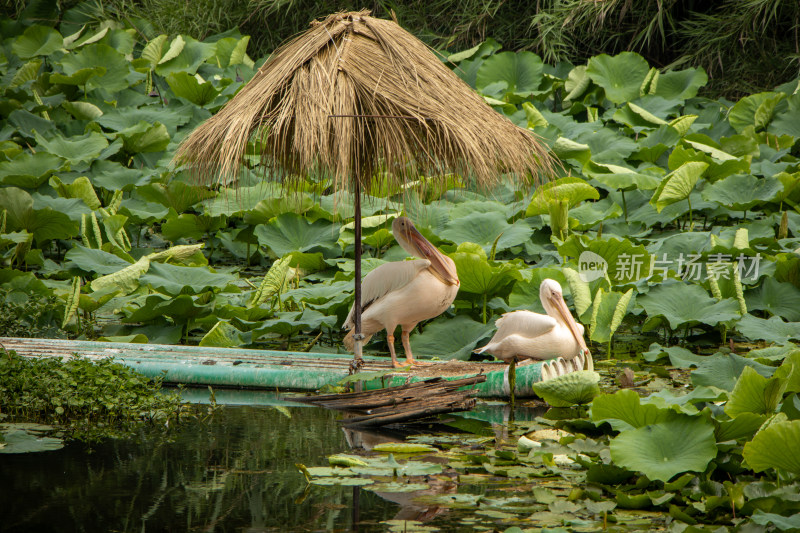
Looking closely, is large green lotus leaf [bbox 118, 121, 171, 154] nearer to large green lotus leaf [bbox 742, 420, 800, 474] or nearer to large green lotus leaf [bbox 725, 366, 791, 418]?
large green lotus leaf [bbox 725, 366, 791, 418]

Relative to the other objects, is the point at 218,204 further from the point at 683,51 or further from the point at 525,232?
the point at 683,51

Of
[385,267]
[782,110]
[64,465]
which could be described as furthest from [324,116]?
[782,110]

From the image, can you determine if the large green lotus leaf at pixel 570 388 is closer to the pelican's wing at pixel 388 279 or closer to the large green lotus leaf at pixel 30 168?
the pelican's wing at pixel 388 279

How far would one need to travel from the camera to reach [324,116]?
12.1 ft

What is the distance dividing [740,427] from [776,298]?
8.32 ft

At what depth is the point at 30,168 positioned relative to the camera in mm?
7031

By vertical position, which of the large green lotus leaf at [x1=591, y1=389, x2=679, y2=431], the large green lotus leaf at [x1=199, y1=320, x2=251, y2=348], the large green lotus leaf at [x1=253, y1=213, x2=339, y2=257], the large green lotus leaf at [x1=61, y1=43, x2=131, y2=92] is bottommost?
the large green lotus leaf at [x1=591, y1=389, x2=679, y2=431]

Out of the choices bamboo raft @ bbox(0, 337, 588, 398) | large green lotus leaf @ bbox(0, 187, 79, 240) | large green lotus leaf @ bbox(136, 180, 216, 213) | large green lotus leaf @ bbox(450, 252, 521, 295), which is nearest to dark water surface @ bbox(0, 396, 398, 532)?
bamboo raft @ bbox(0, 337, 588, 398)

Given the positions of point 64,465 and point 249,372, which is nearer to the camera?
point 64,465

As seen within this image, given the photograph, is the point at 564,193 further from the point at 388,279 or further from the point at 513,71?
the point at 513,71

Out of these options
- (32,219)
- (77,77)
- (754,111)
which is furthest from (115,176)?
(754,111)

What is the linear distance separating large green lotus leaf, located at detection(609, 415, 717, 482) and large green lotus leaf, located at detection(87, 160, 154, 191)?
219 inches

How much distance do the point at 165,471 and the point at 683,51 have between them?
A: 809cm

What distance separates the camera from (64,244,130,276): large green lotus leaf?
18.9ft
